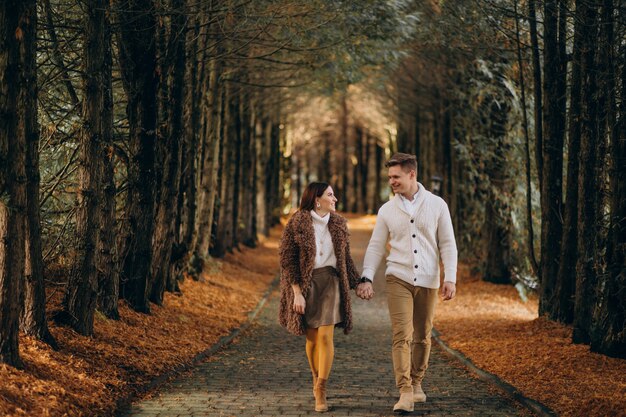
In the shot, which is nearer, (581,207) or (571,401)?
(571,401)

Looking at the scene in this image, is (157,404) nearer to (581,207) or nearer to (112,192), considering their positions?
(112,192)

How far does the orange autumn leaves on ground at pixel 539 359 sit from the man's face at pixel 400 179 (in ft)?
7.81

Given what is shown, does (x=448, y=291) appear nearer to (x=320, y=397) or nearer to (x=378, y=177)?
(x=320, y=397)

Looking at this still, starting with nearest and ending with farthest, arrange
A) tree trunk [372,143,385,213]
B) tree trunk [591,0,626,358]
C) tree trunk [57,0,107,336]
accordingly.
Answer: tree trunk [57,0,107,336], tree trunk [591,0,626,358], tree trunk [372,143,385,213]

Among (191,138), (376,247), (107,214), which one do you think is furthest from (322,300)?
(191,138)

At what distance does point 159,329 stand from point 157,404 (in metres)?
4.22

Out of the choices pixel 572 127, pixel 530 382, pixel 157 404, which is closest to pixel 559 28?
pixel 572 127

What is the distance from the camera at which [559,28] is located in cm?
1257

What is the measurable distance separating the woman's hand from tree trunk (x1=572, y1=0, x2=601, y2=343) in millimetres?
4715

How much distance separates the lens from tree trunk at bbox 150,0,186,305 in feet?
43.8

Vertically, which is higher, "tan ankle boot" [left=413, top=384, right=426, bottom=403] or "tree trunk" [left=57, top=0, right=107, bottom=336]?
"tree trunk" [left=57, top=0, right=107, bottom=336]

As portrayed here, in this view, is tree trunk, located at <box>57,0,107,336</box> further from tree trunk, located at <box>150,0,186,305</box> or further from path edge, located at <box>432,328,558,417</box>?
path edge, located at <box>432,328,558,417</box>

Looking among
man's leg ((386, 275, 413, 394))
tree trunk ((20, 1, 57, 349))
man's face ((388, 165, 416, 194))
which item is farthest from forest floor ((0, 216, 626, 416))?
man's face ((388, 165, 416, 194))

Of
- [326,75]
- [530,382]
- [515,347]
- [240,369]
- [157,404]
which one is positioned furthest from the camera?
[326,75]
